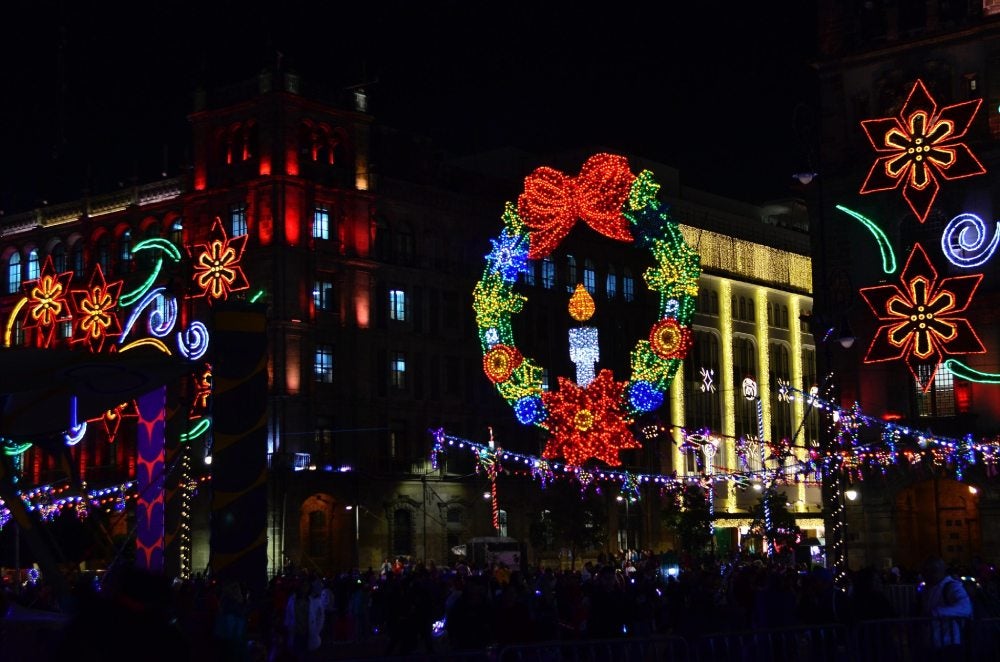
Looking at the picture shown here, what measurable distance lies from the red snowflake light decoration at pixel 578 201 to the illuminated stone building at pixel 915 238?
5755 millimetres

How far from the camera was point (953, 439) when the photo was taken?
4206cm

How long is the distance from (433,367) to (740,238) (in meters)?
29.3

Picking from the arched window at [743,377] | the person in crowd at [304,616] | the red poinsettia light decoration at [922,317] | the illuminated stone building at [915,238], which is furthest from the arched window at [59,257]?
the person in crowd at [304,616]

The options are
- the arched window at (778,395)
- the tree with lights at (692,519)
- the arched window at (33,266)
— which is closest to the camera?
the tree with lights at (692,519)

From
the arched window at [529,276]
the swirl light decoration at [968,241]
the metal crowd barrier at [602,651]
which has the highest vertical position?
the arched window at [529,276]

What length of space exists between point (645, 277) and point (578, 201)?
135 inches

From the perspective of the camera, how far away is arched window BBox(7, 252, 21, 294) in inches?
2943

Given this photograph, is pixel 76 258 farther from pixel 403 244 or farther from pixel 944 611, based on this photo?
pixel 944 611

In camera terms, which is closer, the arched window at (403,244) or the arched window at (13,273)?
the arched window at (403,244)

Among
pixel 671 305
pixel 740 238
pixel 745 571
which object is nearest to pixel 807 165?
pixel 745 571

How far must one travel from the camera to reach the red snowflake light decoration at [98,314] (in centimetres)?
6481

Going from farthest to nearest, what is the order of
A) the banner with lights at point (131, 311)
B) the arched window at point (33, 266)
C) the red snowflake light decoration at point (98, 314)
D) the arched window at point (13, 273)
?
the arched window at point (13, 273)
the arched window at point (33, 266)
the red snowflake light decoration at point (98, 314)
the banner with lights at point (131, 311)

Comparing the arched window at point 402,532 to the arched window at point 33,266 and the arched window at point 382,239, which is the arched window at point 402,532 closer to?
the arched window at point 382,239

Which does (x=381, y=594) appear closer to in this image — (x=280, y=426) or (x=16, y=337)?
(x=280, y=426)
